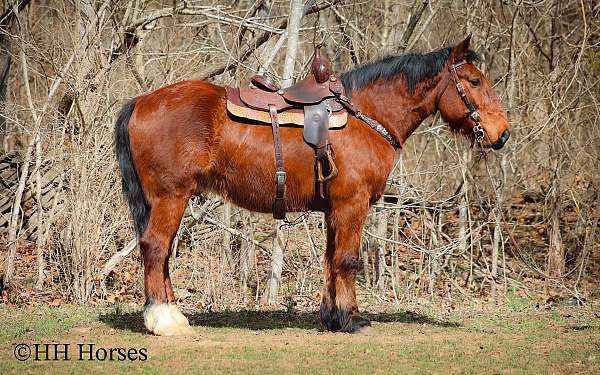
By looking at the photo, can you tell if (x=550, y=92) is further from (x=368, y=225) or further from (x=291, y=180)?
(x=291, y=180)

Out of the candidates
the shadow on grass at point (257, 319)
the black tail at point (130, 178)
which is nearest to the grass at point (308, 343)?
the shadow on grass at point (257, 319)

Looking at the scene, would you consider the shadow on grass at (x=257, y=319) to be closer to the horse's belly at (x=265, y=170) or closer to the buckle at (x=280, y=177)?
the horse's belly at (x=265, y=170)

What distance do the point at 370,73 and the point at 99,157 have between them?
3.25 meters

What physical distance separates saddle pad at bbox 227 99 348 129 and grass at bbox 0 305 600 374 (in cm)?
174

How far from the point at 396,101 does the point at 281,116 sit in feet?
3.42

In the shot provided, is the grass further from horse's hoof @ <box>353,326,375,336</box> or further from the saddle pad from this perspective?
the saddle pad

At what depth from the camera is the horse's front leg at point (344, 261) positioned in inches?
257

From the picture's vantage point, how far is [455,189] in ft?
36.6

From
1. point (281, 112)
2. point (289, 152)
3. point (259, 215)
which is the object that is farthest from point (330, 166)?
point (259, 215)

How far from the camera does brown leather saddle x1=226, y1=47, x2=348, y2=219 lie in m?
6.47

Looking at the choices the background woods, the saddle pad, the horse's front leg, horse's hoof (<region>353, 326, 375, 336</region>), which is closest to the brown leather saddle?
the saddle pad

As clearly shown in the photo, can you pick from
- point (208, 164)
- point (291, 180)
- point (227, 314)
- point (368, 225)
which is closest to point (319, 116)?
point (291, 180)

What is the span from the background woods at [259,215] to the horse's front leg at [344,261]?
4.42 ft

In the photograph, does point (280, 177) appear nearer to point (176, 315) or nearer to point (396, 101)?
point (396, 101)
